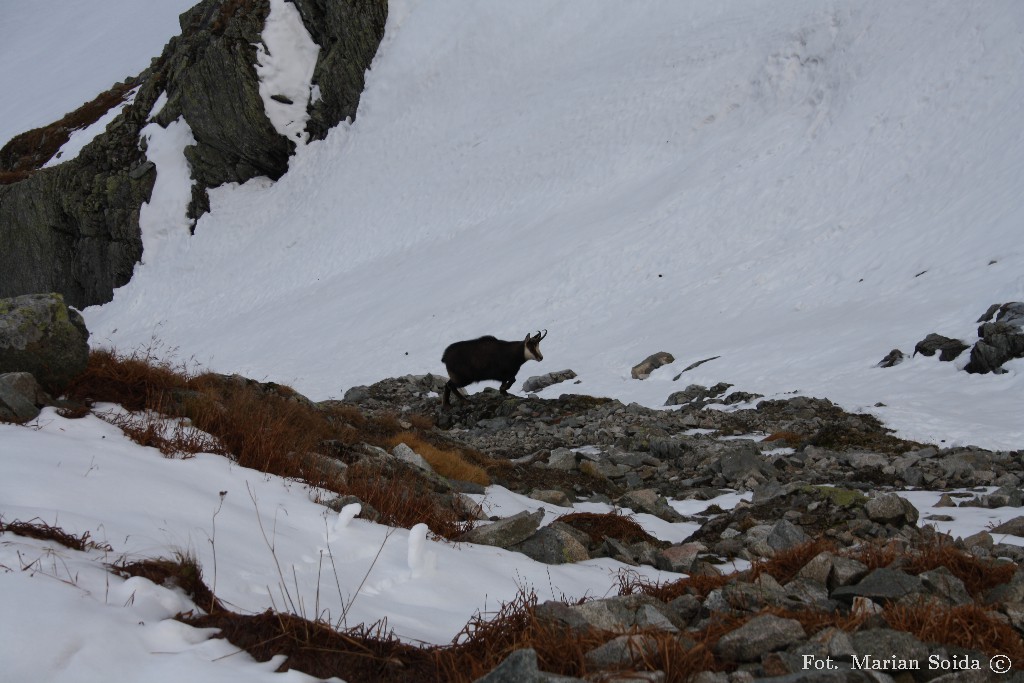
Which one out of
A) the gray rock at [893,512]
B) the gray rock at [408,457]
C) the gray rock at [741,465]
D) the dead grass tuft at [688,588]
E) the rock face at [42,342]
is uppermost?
the rock face at [42,342]

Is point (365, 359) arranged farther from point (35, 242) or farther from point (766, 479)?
point (35, 242)

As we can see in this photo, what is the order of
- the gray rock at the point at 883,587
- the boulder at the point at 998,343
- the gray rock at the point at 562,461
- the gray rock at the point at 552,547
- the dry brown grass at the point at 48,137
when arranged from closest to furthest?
the gray rock at the point at 883,587 < the gray rock at the point at 552,547 < the gray rock at the point at 562,461 < the boulder at the point at 998,343 < the dry brown grass at the point at 48,137

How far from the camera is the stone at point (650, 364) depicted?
18641mm

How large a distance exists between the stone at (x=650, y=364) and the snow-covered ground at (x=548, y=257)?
0.27 meters

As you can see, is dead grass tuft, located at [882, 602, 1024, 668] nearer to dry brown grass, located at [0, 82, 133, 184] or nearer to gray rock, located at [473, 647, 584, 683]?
gray rock, located at [473, 647, 584, 683]

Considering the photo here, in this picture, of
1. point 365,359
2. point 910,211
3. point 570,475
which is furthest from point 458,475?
point 910,211

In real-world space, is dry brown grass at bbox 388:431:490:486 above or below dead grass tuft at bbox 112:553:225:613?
above

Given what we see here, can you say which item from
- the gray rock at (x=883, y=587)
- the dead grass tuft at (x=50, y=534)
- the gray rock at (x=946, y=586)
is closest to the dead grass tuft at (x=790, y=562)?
the gray rock at (x=883, y=587)

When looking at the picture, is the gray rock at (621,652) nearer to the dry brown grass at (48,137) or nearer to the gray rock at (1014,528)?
the gray rock at (1014,528)

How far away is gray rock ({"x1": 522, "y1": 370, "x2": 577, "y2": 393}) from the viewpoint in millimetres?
19500

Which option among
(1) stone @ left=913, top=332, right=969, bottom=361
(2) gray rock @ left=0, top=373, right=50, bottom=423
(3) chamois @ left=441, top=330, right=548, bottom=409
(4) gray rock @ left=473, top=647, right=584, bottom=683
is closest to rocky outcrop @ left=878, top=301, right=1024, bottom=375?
(1) stone @ left=913, top=332, right=969, bottom=361

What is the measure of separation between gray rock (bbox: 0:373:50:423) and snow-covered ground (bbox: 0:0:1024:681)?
0.76 ft

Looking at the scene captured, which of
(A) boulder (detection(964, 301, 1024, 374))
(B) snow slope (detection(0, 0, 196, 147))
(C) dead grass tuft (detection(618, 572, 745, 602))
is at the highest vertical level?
Result: (B) snow slope (detection(0, 0, 196, 147))

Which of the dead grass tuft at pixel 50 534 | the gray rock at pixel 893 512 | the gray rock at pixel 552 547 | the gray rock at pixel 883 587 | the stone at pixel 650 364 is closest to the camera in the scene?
the dead grass tuft at pixel 50 534
